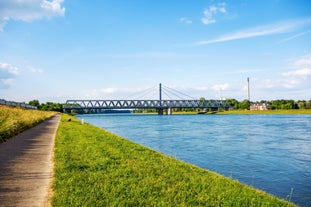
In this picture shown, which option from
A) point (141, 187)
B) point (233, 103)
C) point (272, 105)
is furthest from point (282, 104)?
point (141, 187)

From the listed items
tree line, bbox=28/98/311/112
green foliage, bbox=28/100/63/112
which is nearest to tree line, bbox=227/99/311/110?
tree line, bbox=28/98/311/112

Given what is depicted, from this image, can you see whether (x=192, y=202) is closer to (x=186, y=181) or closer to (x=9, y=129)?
(x=186, y=181)

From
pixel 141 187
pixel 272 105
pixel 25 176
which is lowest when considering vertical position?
pixel 141 187

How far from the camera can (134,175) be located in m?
9.62

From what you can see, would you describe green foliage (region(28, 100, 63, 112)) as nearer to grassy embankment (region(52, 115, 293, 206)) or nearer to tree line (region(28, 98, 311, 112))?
tree line (region(28, 98, 311, 112))

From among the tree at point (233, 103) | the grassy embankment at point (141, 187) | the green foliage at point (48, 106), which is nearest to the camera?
the grassy embankment at point (141, 187)

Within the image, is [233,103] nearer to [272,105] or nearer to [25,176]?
[272,105]

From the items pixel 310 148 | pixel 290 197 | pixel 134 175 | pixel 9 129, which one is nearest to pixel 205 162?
pixel 290 197

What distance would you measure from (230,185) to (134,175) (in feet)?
9.38

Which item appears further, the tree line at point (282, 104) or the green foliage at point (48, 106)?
the green foliage at point (48, 106)

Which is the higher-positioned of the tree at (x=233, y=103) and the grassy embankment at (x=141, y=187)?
the tree at (x=233, y=103)

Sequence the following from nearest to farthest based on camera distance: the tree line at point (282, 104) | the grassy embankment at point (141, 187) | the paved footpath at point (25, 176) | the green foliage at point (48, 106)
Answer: the paved footpath at point (25, 176) < the grassy embankment at point (141, 187) < the tree line at point (282, 104) < the green foliage at point (48, 106)

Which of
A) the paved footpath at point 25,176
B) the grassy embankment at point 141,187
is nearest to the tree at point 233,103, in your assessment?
the paved footpath at point 25,176

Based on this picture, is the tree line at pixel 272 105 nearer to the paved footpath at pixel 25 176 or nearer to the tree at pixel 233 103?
the tree at pixel 233 103
